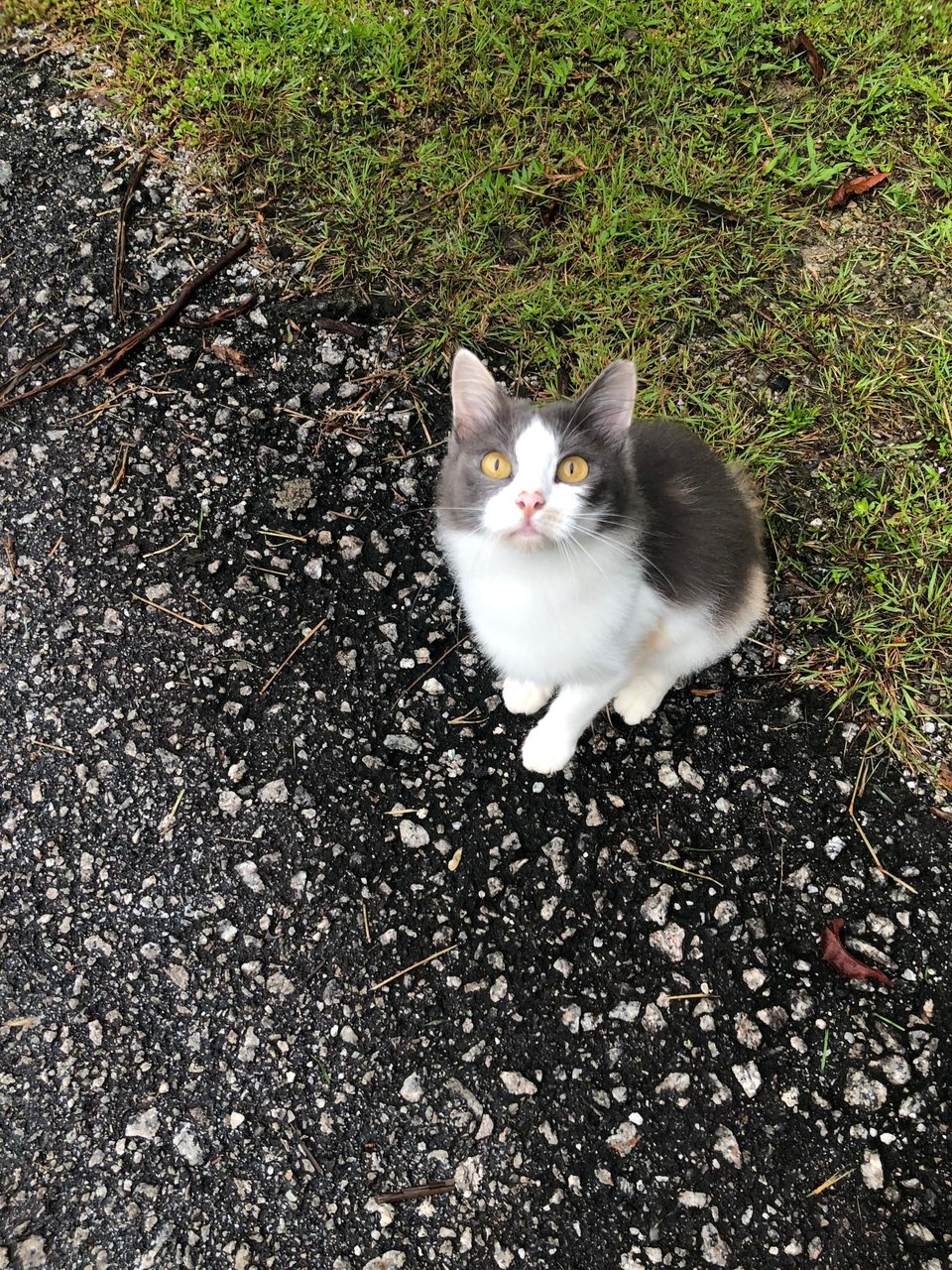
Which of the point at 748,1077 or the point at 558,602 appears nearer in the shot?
the point at 558,602

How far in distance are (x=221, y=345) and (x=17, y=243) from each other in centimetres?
108

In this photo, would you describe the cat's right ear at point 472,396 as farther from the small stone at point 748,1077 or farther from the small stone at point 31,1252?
the small stone at point 31,1252

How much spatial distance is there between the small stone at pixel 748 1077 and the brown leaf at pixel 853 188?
3.49 meters

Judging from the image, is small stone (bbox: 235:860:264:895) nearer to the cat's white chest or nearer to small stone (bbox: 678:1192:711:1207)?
the cat's white chest

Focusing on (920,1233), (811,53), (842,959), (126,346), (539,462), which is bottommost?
(920,1233)

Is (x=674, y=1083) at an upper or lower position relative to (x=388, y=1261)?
upper

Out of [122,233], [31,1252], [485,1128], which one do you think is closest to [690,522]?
[485,1128]

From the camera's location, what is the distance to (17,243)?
367cm

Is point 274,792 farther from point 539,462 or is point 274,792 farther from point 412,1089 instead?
point 539,462

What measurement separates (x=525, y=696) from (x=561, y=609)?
0.73 m

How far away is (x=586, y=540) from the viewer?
209 centimetres

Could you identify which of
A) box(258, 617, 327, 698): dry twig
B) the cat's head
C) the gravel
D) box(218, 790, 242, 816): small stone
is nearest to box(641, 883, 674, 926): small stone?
the gravel

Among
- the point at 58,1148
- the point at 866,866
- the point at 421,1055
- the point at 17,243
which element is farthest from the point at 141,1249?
the point at 17,243

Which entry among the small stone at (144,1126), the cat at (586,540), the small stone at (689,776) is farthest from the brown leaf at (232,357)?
the small stone at (144,1126)
